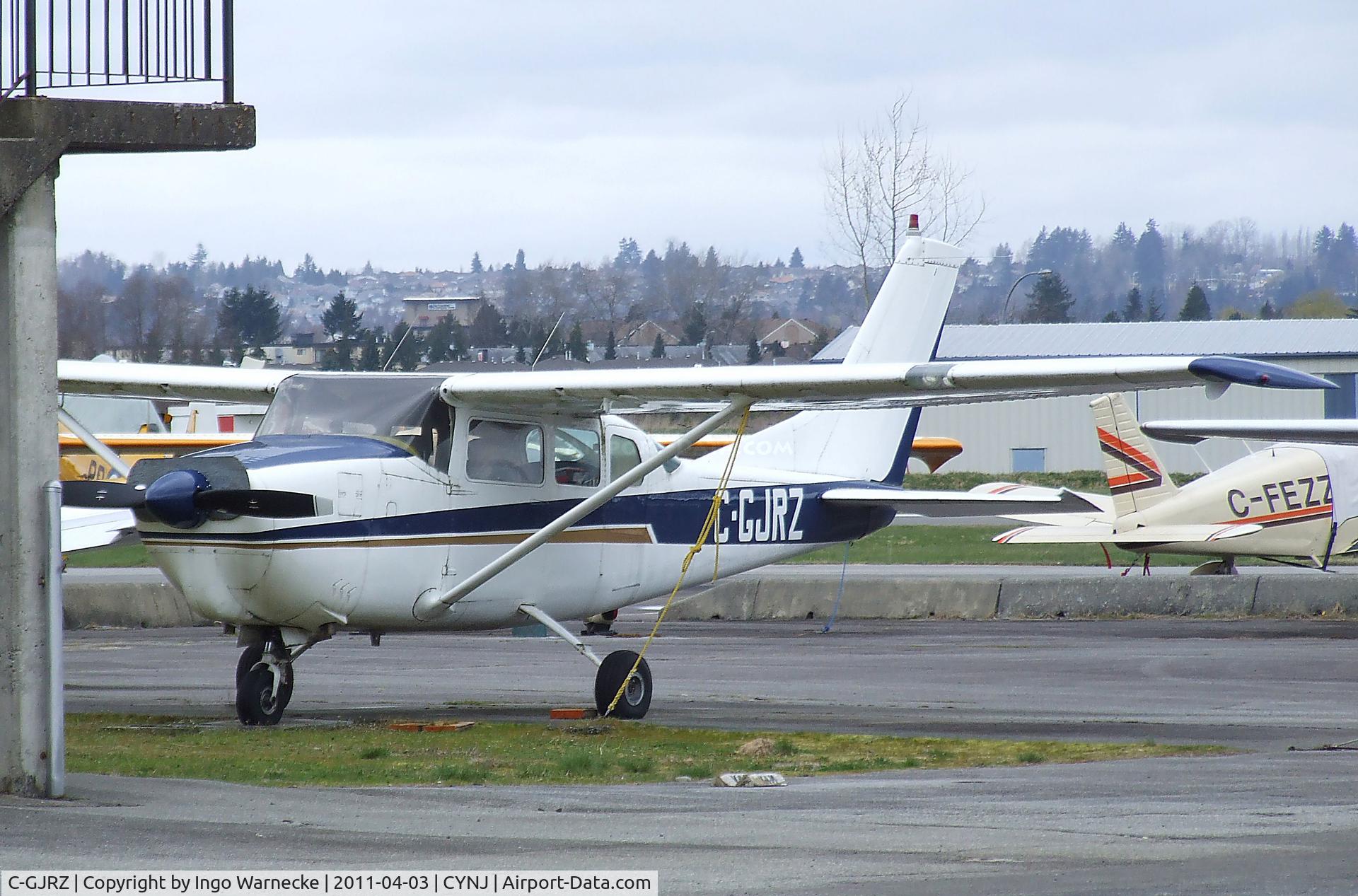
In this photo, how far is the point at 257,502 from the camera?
930 centimetres

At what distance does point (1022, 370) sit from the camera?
9945 mm

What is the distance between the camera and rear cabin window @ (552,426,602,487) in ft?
37.4

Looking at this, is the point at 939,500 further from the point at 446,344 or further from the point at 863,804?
the point at 446,344

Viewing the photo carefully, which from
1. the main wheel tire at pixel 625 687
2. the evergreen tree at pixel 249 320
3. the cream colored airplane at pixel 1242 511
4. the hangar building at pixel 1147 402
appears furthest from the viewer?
the evergreen tree at pixel 249 320

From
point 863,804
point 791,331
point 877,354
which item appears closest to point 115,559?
point 877,354

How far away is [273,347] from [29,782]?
72.3 m

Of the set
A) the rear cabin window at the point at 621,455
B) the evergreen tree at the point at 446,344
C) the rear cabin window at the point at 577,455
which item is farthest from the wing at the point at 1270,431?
the evergreen tree at the point at 446,344

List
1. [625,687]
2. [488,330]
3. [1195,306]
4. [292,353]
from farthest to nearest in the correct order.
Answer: [1195,306] → [292,353] → [488,330] → [625,687]

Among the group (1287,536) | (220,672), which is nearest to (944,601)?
(1287,536)

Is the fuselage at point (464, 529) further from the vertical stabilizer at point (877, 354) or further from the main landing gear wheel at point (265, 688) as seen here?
the main landing gear wheel at point (265, 688)

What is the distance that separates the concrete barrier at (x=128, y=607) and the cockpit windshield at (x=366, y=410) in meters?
9.80

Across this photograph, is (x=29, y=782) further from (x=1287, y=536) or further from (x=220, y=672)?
(x=1287, y=536)

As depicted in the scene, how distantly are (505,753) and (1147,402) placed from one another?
4718 centimetres

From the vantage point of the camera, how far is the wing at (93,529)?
12.6m
